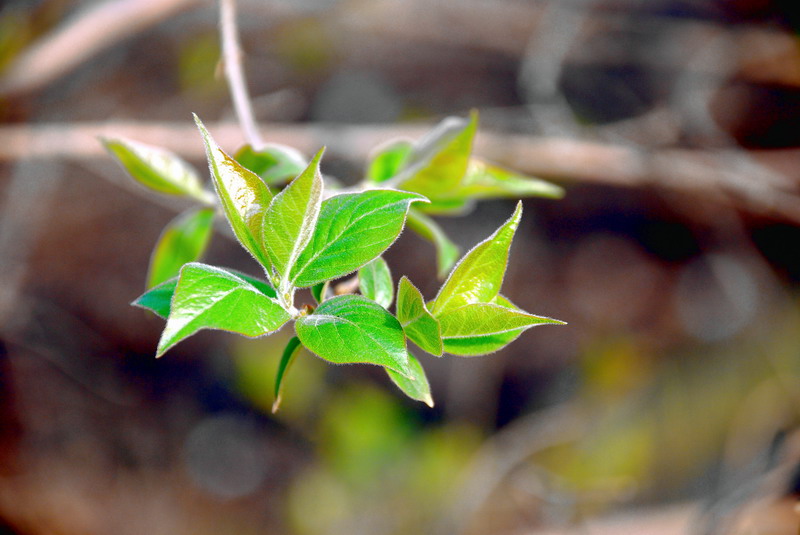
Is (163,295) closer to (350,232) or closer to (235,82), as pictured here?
(350,232)

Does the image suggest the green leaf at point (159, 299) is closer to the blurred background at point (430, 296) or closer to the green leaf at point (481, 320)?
the green leaf at point (481, 320)

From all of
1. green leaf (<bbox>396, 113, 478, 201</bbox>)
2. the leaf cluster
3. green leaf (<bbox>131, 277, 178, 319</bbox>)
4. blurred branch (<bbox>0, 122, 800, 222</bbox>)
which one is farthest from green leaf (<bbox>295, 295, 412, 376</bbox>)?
blurred branch (<bbox>0, 122, 800, 222</bbox>)

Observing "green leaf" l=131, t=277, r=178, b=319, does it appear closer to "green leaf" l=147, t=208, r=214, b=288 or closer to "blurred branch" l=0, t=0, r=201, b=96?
"green leaf" l=147, t=208, r=214, b=288

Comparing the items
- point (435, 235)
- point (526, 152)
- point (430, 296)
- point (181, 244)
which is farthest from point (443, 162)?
point (430, 296)

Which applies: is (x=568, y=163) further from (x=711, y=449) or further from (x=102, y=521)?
(x=102, y=521)

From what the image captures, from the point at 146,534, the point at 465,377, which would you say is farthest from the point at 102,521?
the point at 465,377

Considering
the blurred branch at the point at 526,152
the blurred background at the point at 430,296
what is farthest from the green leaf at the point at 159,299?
the blurred background at the point at 430,296
